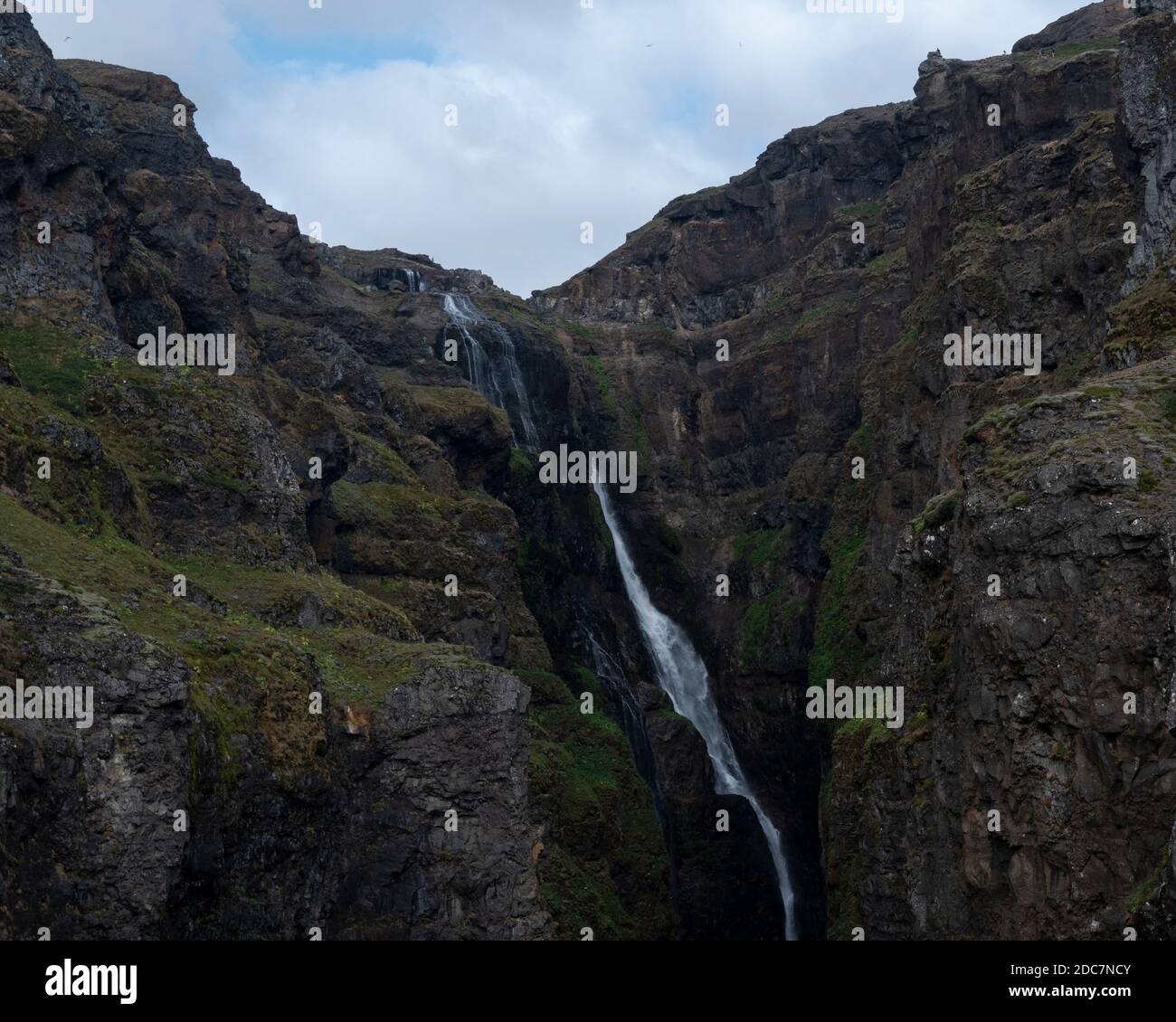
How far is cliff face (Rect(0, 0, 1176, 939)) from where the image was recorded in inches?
1113

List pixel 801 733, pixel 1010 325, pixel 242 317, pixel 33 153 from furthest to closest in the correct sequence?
1. pixel 801 733
2. pixel 242 317
3. pixel 1010 325
4. pixel 33 153

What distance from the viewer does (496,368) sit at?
8688 centimetres

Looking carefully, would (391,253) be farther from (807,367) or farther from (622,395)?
(807,367)

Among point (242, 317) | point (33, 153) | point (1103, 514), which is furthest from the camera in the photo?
point (242, 317)

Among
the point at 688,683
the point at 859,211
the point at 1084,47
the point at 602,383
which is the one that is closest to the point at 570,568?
the point at 688,683

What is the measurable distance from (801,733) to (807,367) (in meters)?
28.3

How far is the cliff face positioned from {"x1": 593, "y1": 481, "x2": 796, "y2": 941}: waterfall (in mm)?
990

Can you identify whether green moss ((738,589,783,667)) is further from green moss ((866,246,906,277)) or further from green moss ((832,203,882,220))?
green moss ((832,203,882,220))

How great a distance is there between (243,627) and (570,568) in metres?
42.4
